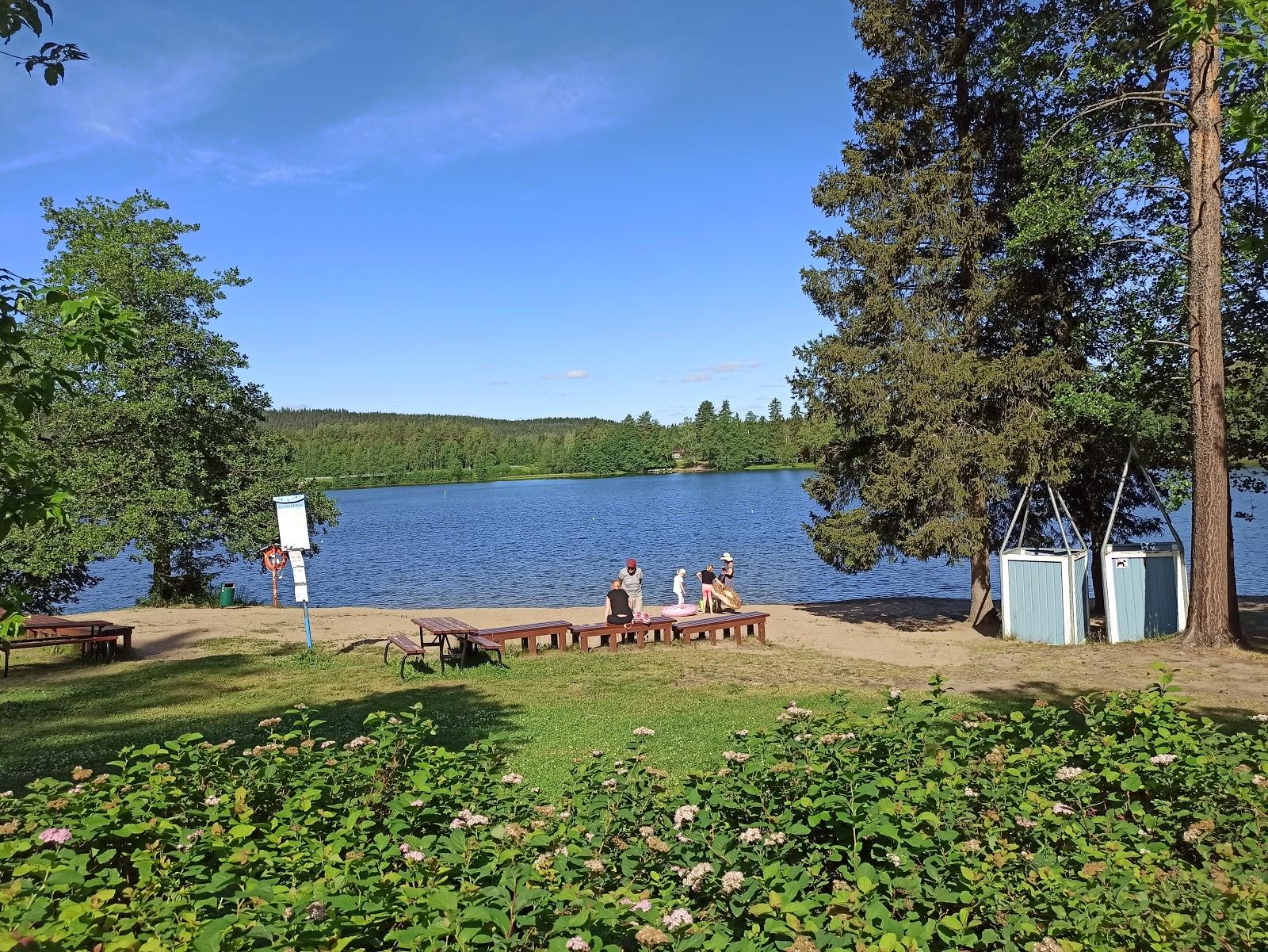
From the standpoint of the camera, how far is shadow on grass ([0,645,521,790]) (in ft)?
26.3

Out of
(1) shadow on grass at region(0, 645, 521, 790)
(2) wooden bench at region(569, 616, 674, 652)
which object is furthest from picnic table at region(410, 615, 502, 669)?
(2) wooden bench at region(569, 616, 674, 652)

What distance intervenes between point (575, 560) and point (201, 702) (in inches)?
1067

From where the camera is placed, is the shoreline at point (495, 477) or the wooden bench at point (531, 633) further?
the shoreline at point (495, 477)

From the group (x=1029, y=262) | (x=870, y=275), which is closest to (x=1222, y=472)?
(x=1029, y=262)

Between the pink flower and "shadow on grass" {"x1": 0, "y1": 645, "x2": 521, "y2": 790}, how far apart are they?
4979 millimetres

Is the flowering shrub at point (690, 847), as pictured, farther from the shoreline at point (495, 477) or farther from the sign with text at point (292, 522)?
the shoreline at point (495, 477)

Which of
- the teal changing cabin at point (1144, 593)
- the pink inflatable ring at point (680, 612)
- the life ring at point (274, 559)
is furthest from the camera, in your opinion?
the life ring at point (274, 559)

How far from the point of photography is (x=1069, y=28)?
13266mm

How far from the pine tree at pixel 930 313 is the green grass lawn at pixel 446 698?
4251 mm

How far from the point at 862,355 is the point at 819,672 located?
6.57 metres

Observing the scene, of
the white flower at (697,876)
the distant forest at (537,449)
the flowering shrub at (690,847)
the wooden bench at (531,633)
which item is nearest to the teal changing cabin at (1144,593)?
the wooden bench at (531,633)

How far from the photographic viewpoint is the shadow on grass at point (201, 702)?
8.03 metres

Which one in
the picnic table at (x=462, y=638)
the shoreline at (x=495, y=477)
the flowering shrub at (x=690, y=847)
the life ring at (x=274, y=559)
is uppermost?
the shoreline at (x=495, y=477)

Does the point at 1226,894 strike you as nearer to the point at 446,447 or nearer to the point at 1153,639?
the point at 1153,639
